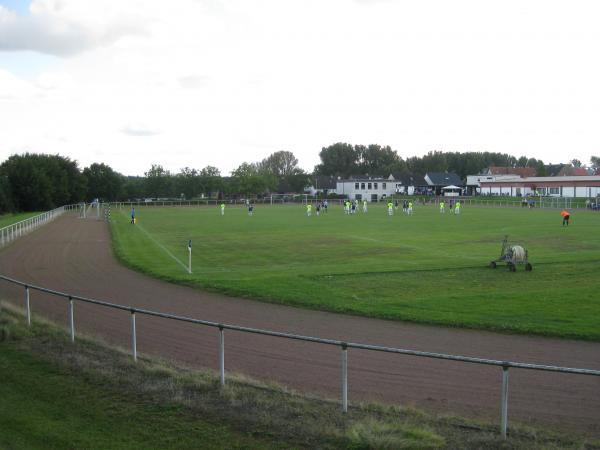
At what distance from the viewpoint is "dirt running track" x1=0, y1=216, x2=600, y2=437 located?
8.93 metres

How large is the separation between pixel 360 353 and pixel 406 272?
34.7ft

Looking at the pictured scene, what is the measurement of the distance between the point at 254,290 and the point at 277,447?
37.5 feet

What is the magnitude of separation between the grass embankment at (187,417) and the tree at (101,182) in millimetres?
110846

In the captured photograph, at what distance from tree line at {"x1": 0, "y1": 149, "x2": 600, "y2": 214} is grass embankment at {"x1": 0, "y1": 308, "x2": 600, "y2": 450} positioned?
77917 mm

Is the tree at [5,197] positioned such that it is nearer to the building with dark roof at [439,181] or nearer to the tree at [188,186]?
the tree at [188,186]

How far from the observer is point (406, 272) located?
21.6m

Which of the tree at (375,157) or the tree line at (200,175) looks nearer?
the tree line at (200,175)

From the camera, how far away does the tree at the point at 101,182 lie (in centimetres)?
11488

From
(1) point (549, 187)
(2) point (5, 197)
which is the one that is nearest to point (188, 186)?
(2) point (5, 197)

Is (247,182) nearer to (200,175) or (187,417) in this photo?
(200,175)

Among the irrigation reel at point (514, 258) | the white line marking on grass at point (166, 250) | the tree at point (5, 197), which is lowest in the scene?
the white line marking on grass at point (166, 250)

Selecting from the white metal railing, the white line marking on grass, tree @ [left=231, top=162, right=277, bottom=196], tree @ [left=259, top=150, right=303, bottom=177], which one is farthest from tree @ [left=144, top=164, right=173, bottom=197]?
the white line marking on grass

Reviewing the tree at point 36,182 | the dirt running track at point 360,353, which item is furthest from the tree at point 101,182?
the dirt running track at point 360,353

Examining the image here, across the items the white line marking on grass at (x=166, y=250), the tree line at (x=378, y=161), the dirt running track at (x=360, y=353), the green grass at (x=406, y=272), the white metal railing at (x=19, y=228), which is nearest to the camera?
the dirt running track at (x=360, y=353)
